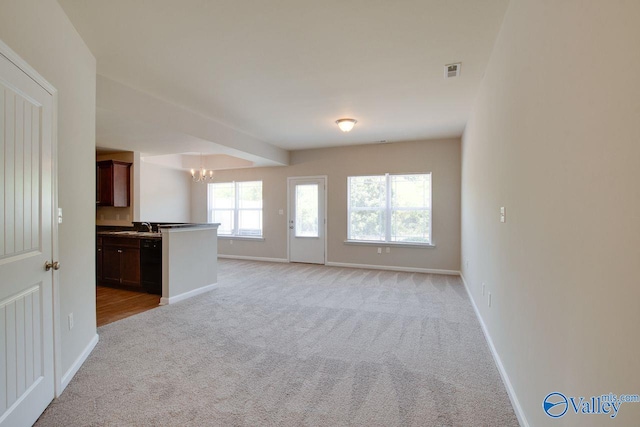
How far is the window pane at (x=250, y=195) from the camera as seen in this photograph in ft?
25.5

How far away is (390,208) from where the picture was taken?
254 inches

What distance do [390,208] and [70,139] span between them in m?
5.34

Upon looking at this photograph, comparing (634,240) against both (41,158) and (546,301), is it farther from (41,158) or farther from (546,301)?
(41,158)

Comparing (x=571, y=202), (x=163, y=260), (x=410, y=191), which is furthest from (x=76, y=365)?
(x=410, y=191)

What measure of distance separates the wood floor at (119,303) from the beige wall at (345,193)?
321 centimetres

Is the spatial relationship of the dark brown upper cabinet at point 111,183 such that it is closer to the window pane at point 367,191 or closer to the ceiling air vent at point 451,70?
the window pane at point 367,191

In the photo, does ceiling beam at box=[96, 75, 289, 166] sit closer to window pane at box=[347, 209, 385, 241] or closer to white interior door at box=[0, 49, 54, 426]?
white interior door at box=[0, 49, 54, 426]

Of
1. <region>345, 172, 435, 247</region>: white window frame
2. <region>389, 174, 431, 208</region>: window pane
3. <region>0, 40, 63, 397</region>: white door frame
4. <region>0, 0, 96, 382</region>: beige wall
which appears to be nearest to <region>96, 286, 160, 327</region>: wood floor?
<region>0, 0, 96, 382</region>: beige wall

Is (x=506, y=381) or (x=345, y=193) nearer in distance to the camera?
(x=506, y=381)

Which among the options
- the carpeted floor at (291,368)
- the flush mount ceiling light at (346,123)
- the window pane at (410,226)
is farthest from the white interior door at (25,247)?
the window pane at (410,226)

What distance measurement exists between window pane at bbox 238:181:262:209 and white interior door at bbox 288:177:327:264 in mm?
951

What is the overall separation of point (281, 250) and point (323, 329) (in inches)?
168

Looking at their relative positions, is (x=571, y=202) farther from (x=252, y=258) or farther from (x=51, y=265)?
(x=252, y=258)

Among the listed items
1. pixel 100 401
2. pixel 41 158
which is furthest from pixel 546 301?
pixel 41 158
